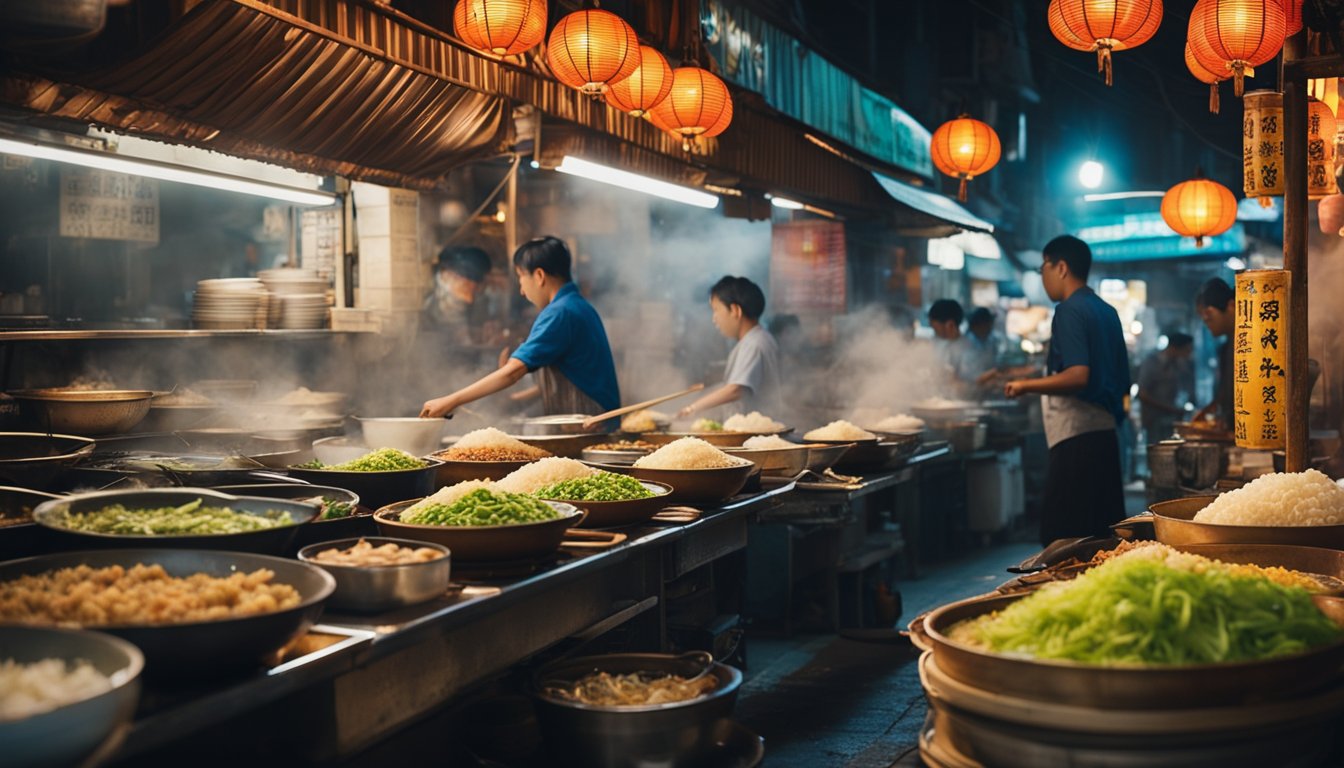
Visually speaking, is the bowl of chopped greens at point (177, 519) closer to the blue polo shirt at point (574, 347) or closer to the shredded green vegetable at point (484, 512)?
the shredded green vegetable at point (484, 512)

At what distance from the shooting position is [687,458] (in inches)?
212

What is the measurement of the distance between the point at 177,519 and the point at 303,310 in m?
5.60

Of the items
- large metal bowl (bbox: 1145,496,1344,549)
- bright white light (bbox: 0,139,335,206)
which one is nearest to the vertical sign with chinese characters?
large metal bowl (bbox: 1145,496,1344,549)

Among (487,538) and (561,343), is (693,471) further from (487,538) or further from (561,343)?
(561,343)

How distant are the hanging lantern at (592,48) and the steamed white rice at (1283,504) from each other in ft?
13.9

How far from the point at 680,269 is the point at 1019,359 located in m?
8.03

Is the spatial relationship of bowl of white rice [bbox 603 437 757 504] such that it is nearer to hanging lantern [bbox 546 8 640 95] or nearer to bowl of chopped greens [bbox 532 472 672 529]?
bowl of chopped greens [bbox 532 472 672 529]

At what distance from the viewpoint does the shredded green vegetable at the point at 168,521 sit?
3172mm

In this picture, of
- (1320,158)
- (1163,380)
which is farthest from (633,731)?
(1163,380)

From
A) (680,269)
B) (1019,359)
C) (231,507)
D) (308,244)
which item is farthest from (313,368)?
(1019,359)

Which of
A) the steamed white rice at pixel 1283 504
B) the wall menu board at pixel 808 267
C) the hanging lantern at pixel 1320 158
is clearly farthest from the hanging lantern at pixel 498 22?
the wall menu board at pixel 808 267

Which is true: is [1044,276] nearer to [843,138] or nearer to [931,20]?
[843,138]

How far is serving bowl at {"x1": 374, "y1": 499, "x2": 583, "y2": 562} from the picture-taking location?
3.60m

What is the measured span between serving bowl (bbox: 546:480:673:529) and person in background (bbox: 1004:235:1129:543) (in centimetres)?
390
